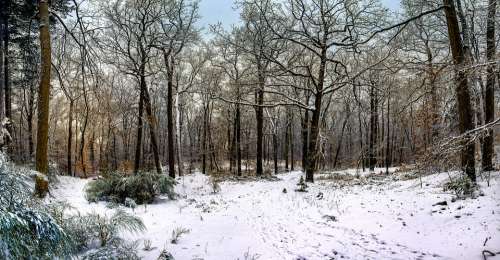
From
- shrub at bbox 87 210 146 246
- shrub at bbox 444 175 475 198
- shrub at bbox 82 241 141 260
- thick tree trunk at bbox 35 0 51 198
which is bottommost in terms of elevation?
shrub at bbox 82 241 141 260

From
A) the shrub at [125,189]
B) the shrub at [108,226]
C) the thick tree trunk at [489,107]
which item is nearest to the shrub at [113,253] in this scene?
the shrub at [108,226]

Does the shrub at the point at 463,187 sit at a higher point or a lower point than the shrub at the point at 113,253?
higher

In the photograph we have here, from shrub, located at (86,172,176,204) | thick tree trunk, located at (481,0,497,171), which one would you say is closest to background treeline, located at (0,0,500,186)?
thick tree trunk, located at (481,0,497,171)

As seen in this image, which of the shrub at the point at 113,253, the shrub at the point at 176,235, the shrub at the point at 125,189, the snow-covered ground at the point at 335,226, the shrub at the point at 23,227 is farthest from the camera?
the shrub at the point at 125,189

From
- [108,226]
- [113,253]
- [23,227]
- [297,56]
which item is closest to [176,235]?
[108,226]

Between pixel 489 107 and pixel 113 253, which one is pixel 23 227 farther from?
pixel 489 107

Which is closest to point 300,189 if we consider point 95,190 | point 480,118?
point 95,190

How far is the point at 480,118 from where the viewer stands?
14.4 metres

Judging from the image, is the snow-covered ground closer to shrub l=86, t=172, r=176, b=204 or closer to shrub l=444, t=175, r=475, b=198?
shrub l=444, t=175, r=475, b=198

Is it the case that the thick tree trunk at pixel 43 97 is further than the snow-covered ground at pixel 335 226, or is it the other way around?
the thick tree trunk at pixel 43 97

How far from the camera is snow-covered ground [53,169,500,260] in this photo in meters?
5.89

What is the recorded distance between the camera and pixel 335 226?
7.73 meters

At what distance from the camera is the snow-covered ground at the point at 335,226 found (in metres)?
→ 5.89

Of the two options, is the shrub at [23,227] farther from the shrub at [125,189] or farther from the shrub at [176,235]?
the shrub at [125,189]
